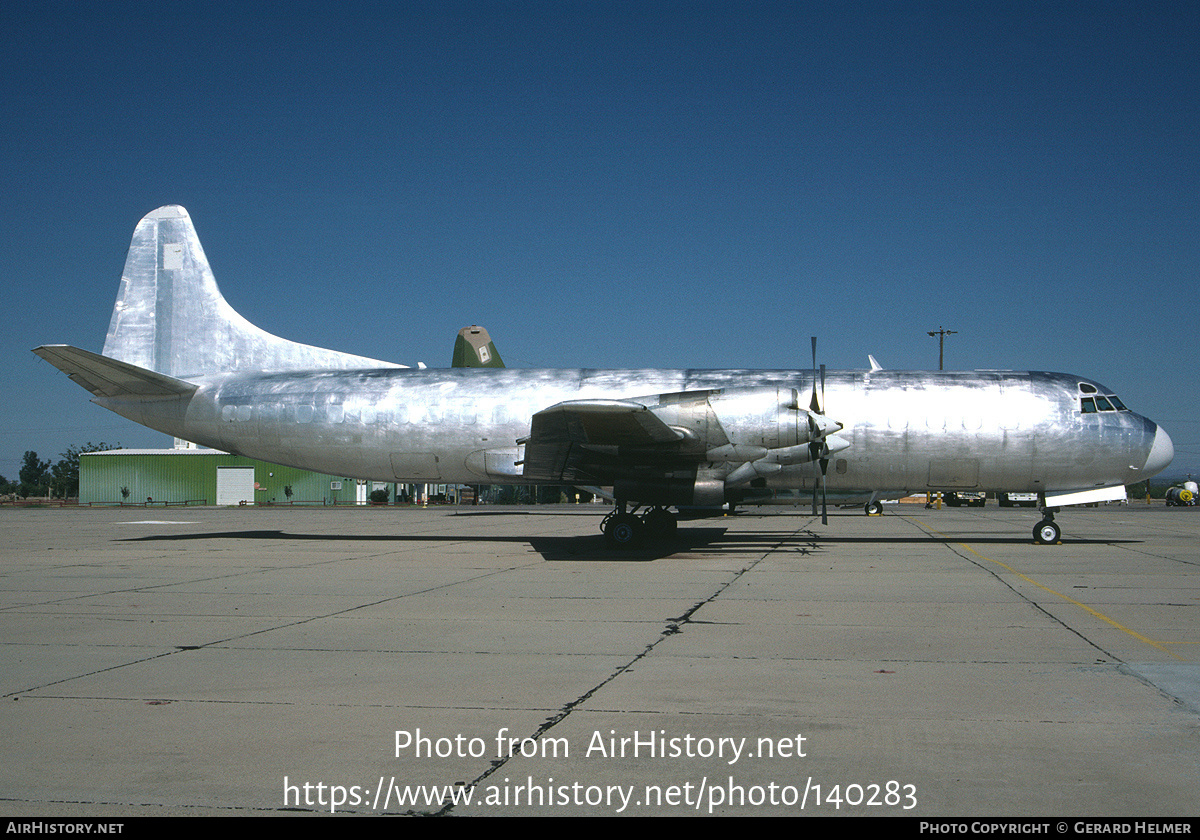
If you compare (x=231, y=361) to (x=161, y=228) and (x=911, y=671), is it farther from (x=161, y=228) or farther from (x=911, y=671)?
(x=911, y=671)

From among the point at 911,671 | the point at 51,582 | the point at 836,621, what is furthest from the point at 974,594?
the point at 51,582

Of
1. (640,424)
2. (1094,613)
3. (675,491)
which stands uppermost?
(640,424)

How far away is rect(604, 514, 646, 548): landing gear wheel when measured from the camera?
18.3 metres

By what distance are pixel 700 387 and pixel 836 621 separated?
399 inches

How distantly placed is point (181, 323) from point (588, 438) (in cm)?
1184

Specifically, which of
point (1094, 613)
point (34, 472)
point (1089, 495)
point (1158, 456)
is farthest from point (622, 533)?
point (34, 472)

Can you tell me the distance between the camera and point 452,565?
15969 millimetres

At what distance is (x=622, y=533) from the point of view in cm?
1830

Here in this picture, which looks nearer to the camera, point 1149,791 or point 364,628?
point 1149,791

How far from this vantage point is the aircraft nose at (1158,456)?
1916 cm

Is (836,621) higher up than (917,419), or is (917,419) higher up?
(917,419)

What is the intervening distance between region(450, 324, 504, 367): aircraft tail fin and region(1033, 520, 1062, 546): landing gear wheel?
2565cm

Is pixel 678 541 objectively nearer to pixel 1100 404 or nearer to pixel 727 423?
pixel 727 423

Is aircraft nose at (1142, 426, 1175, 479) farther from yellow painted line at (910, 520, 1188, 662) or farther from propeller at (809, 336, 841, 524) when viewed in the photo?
propeller at (809, 336, 841, 524)
